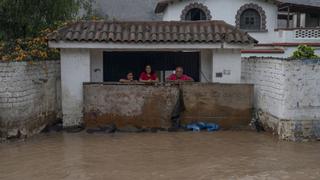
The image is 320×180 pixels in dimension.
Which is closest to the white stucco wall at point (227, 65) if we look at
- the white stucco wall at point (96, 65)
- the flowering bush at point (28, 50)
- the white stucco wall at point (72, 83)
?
the white stucco wall at point (96, 65)

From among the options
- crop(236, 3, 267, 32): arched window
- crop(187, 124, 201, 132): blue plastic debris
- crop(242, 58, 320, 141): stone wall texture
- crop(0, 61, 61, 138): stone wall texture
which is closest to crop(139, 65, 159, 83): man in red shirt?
crop(187, 124, 201, 132): blue plastic debris

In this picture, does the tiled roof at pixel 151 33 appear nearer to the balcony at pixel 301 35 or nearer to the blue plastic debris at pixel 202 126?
the blue plastic debris at pixel 202 126

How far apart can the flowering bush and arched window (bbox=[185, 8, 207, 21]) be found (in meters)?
12.5

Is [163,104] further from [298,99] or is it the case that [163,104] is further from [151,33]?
[298,99]

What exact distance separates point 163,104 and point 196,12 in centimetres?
1397

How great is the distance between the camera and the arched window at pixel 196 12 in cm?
2688

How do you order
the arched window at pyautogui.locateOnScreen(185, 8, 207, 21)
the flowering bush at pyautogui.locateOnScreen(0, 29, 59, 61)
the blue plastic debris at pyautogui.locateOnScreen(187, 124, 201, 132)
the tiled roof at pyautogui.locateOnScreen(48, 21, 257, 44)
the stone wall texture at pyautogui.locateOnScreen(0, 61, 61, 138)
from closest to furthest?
the stone wall texture at pyautogui.locateOnScreen(0, 61, 61, 138)
the flowering bush at pyautogui.locateOnScreen(0, 29, 59, 61)
the blue plastic debris at pyautogui.locateOnScreen(187, 124, 201, 132)
the tiled roof at pyautogui.locateOnScreen(48, 21, 257, 44)
the arched window at pyautogui.locateOnScreen(185, 8, 207, 21)

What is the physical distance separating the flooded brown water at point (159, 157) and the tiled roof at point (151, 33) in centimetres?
274

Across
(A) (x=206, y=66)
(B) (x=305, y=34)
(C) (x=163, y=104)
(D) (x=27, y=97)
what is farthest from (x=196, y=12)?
(D) (x=27, y=97)

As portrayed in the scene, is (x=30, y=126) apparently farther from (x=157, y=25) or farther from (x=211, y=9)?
(x=211, y=9)

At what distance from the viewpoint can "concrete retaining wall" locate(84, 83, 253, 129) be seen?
14.1 meters

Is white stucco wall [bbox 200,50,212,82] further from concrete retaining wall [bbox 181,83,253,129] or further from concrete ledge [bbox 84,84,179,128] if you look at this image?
concrete ledge [bbox 84,84,179,128]

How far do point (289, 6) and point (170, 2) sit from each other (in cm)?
662

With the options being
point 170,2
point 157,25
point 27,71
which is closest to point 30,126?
point 27,71
